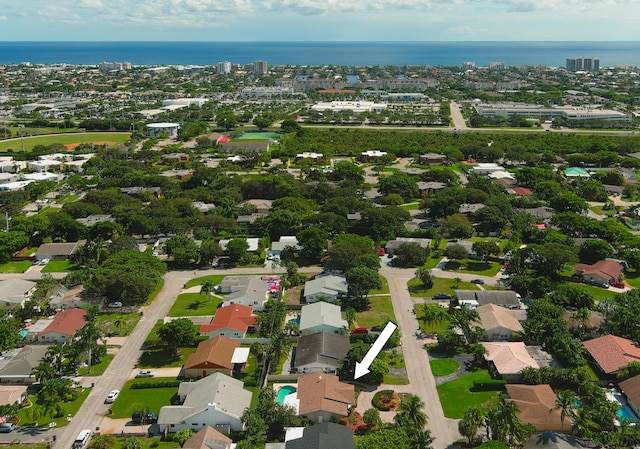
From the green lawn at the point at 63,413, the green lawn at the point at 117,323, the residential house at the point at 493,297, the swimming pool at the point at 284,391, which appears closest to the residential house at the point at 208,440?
the swimming pool at the point at 284,391

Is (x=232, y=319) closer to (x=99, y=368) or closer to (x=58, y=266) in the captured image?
(x=99, y=368)

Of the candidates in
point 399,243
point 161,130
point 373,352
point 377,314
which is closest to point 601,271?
point 399,243

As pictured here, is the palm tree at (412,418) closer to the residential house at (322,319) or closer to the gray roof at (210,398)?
the gray roof at (210,398)

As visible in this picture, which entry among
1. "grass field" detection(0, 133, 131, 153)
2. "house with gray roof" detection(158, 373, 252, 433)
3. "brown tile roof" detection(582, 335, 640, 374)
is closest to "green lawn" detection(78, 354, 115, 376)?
"house with gray roof" detection(158, 373, 252, 433)

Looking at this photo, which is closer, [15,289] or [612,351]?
[612,351]

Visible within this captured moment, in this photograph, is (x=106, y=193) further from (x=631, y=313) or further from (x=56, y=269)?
(x=631, y=313)
